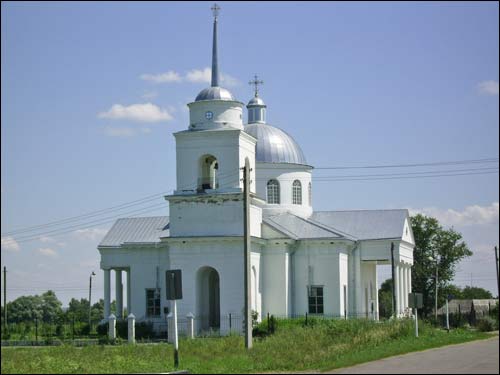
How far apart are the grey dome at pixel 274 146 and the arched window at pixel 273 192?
3.94 ft

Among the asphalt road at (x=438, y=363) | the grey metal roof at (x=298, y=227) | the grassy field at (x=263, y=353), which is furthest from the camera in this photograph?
the grey metal roof at (x=298, y=227)

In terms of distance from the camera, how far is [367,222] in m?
53.4

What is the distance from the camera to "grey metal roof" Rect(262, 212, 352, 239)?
49250mm

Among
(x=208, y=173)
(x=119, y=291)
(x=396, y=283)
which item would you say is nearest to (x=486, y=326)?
(x=396, y=283)

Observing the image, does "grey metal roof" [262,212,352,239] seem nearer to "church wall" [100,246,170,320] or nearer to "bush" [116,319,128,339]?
"church wall" [100,246,170,320]

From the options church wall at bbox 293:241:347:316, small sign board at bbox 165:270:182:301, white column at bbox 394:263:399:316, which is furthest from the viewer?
white column at bbox 394:263:399:316

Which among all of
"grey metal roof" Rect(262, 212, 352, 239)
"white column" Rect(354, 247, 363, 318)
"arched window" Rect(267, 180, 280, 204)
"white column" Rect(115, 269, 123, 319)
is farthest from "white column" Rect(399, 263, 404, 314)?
"white column" Rect(115, 269, 123, 319)

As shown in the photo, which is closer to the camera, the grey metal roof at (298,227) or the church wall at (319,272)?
the church wall at (319,272)

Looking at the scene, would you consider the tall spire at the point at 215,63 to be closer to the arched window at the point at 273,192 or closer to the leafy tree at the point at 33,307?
the arched window at the point at 273,192

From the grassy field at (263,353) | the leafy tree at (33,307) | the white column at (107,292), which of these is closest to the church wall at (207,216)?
the white column at (107,292)

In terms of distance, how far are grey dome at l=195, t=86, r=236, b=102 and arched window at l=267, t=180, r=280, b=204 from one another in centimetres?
799

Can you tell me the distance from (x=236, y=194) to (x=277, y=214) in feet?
25.8

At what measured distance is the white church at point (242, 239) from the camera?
4531 centimetres

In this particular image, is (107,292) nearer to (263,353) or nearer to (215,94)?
(215,94)
